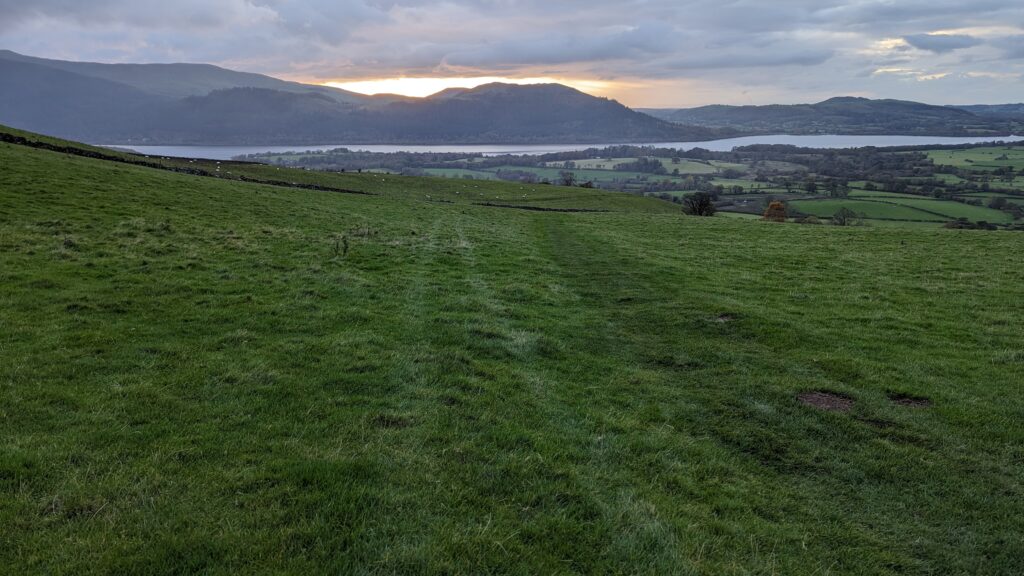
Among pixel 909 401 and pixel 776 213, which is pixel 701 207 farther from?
pixel 909 401

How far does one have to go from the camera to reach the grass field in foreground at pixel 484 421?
5883 millimetres

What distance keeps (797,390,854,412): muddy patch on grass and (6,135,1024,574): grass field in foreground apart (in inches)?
7.9

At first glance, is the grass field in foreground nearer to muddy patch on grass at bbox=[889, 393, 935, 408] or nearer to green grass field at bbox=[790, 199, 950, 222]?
muddy patch on grass at bbox=[889, 393, 935, 408]

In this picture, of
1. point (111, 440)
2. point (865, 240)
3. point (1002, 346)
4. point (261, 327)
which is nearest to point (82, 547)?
point (111, 440)

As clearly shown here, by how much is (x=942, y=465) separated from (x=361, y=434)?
885 cm

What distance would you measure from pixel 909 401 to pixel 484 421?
855 centimetres

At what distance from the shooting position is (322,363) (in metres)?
10.9

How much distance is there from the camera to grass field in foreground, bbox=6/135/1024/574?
19.3ft

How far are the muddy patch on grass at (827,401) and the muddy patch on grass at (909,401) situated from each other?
89 cm

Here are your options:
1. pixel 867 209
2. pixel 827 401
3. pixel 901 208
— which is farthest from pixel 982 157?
pixel 827 401

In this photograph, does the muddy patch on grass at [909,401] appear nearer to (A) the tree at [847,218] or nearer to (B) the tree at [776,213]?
(B) the tree at [776,213]

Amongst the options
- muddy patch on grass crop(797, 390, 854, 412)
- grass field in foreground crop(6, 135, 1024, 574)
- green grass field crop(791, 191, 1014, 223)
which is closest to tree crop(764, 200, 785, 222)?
green grass field crop(791, 191, 1014, 223)

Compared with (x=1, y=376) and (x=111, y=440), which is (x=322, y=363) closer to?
(x=111, y=440)

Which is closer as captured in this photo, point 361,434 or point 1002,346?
point 361,434
